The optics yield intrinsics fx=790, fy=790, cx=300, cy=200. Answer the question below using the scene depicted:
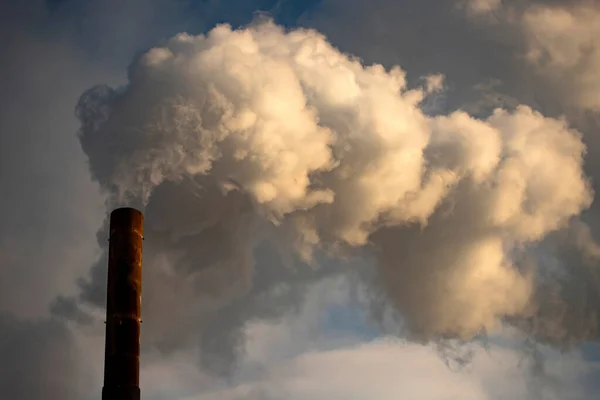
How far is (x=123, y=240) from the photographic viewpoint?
71.7 ft

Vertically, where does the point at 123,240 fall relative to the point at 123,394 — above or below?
above

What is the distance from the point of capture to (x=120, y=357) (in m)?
20.7

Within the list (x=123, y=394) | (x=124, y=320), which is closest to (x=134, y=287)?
(x=124, y=320)

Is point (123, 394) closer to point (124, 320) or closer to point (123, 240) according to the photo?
point (124, 320)

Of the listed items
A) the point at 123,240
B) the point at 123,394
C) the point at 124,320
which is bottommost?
the point at 123,394

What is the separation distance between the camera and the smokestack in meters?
20.5

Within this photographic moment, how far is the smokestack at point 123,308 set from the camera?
20.5 m

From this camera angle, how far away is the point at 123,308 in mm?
21172

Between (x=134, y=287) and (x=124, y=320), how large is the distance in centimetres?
96

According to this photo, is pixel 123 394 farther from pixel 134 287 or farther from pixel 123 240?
pixel 123 240

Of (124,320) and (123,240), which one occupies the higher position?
(123,240)

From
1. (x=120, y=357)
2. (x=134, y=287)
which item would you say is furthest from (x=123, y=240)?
(x=120, y=357)

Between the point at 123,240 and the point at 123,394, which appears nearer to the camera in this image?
the point at 123,394

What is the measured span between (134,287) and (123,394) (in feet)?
9.46
